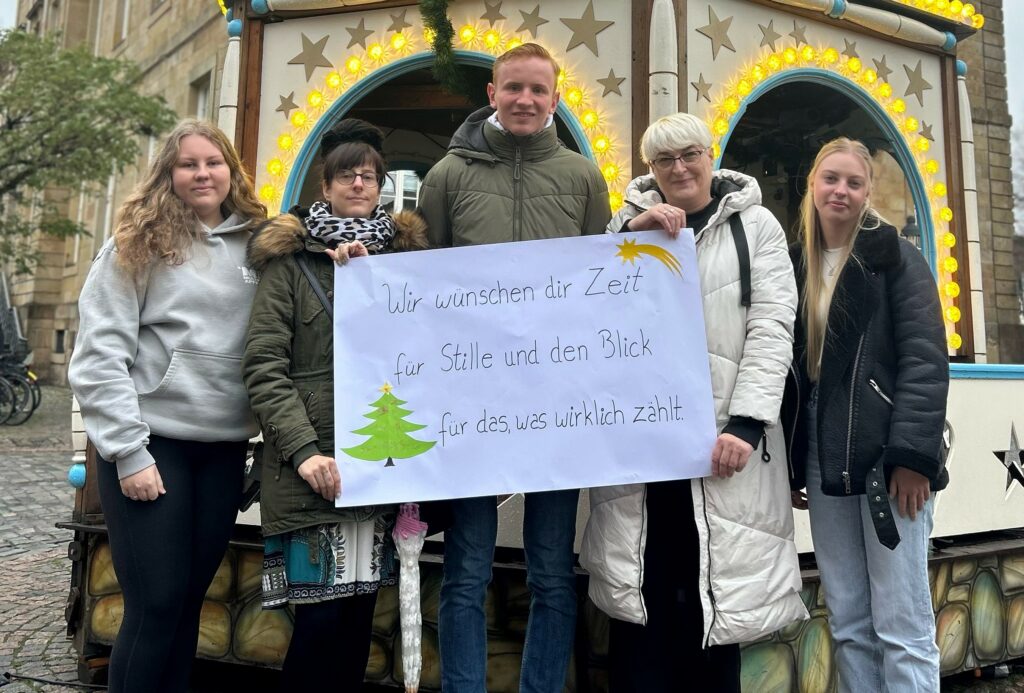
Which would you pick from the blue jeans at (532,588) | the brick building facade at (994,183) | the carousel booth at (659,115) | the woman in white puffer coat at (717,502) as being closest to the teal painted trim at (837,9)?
the carousel booth at (659,115)

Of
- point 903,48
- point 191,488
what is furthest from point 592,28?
point 191,488

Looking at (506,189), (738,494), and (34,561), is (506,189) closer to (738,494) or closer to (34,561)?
(738,494)

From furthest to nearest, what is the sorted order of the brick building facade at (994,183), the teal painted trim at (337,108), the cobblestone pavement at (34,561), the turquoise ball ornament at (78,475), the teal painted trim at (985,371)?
1. the brick building facade at (994,183)
2. the teal painted trim at (337,108)
3. the cobblestone pavement at (34,561)
4. the turquoise ball ornament at (78,475)
5. the teal painted trim at (985,371)

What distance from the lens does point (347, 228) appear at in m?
2.54

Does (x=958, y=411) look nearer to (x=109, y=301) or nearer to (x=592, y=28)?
(x=592, y=28)

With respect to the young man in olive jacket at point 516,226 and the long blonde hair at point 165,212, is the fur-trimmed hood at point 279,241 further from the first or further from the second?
the young man in olive jacket at point 516,226

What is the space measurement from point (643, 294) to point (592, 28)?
8.47 ft

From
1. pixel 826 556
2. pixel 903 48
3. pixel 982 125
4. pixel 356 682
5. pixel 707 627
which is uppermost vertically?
pixel 982 125

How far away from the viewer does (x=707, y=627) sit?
2385 millimetres

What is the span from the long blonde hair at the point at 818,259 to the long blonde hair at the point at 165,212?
1.78m

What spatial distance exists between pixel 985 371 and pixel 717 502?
2.01 meters

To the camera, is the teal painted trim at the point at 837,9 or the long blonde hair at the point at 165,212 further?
the teal painted trim at the point at 837,9

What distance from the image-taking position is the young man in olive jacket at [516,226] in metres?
2.55

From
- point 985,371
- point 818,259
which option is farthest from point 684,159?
point 985,371
